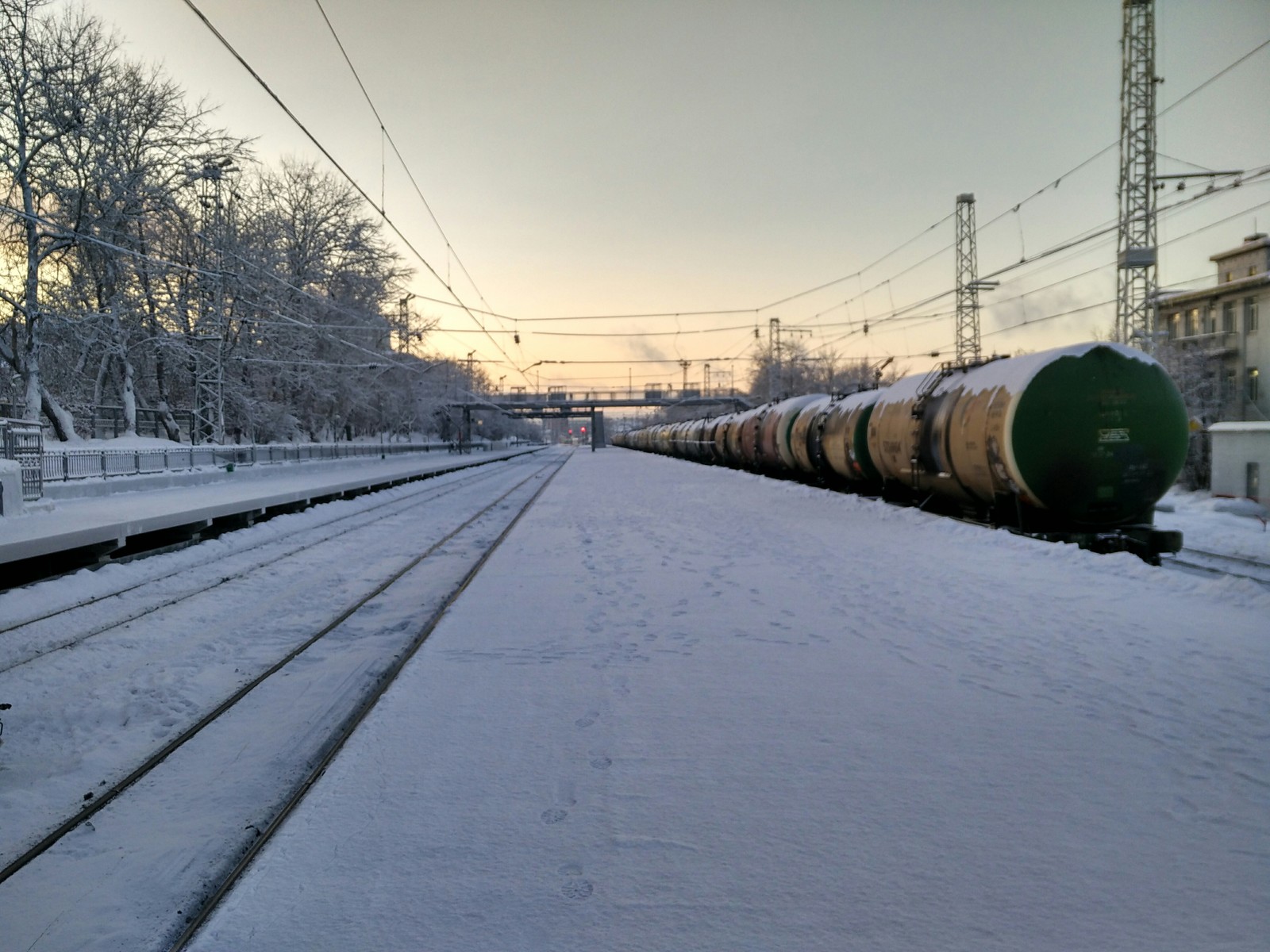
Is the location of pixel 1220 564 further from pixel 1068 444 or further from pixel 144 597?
pixel 144 597

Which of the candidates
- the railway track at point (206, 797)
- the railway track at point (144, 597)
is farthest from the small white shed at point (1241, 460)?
the railway track at point (144, 597)

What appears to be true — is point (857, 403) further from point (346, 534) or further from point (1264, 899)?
point (1264, 899)

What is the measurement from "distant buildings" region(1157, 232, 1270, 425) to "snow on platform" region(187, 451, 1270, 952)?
3465cm

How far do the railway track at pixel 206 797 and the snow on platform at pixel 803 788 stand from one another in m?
0.27

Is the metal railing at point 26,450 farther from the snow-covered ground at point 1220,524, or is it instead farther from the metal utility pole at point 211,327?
the snow-covered ground at point 1220,524

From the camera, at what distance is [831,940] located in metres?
2.66

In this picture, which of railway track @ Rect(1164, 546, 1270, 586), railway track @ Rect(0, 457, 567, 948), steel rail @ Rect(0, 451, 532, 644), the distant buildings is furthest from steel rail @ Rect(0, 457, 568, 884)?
the distant buildings

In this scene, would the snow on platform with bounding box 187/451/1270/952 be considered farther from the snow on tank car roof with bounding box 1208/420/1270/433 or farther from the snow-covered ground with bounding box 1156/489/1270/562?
the snow on tank car roof with bounding box 1208/420/1270/433

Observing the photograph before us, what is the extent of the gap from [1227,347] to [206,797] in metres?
50.6

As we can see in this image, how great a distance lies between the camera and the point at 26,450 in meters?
16.5

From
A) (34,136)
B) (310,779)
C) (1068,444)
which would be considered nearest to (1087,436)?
(1068,444)

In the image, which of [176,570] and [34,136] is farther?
[34,136]

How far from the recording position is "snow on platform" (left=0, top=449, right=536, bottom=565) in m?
10.9

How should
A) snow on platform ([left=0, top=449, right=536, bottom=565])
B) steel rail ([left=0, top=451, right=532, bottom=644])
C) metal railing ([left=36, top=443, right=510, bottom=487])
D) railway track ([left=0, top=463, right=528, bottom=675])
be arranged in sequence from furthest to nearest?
1. metal railing ([left=36, top=443, right=510, bottom=487])
2. snow on platform ([left=0, top=449, right=536, bottom=565])
3. steel rail ([left=0, top=451, right=532, bottom=644])
4. railway track ([left=0, top=463, right=528, bottom=675])
